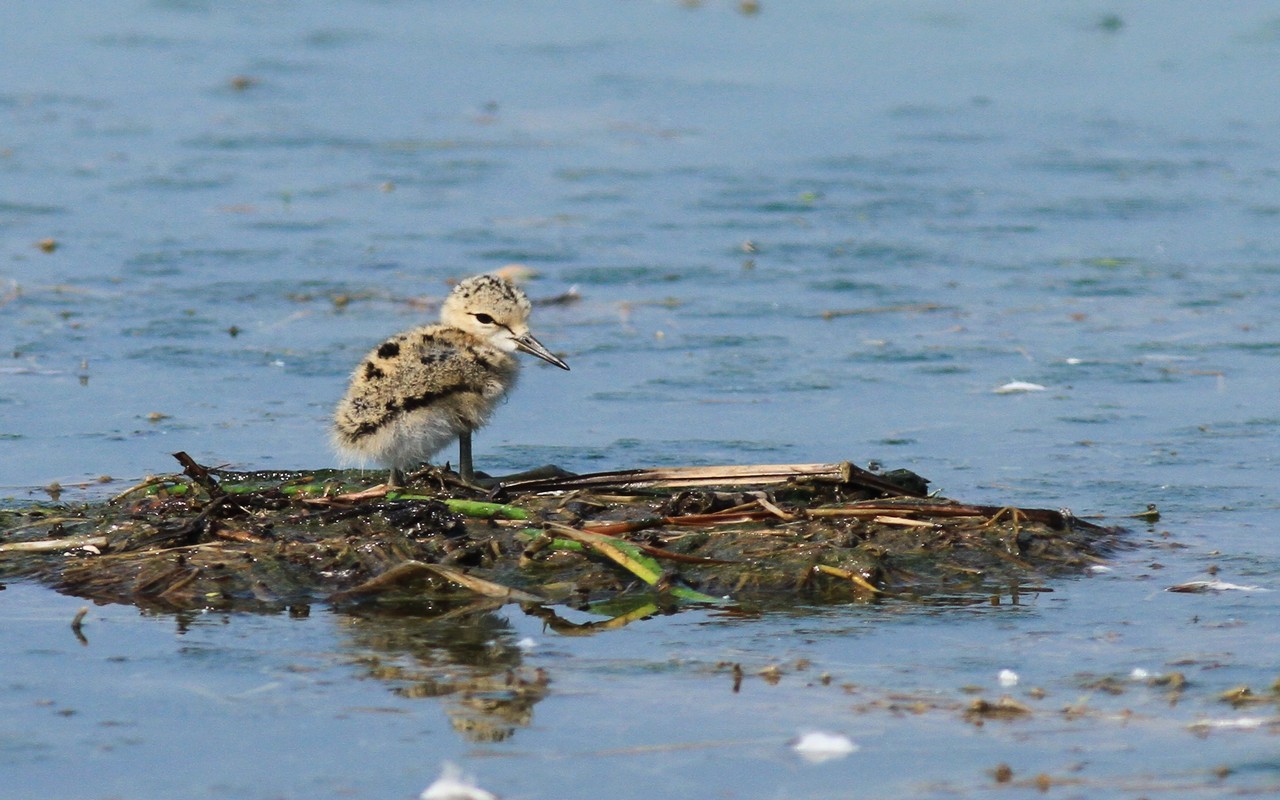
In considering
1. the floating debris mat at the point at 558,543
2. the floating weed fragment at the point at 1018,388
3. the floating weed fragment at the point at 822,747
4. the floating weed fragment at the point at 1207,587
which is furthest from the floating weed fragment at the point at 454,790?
the floating weed fragment at the point at 1018,388

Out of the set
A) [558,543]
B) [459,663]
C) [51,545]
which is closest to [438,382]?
[558,543]

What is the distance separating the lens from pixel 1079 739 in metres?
5.43

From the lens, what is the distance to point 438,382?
296 inches

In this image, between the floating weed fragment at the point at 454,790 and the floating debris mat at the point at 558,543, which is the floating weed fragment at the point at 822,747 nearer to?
the floating weed fragment at the point at 454,790

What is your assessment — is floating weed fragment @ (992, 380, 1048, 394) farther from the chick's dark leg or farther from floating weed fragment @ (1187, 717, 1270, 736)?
floating weed fragment @ (1187, 717, 1270, 736)

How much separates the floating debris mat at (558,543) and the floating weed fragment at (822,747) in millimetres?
1328

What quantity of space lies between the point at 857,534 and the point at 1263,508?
1854mm

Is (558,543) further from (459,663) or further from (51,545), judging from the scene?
(51,545)

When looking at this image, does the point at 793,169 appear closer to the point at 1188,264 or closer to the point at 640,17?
the point at 1188,264

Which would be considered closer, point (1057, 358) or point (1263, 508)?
point (1263, 508)

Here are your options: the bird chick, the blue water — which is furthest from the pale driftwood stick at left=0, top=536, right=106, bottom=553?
the bird chick

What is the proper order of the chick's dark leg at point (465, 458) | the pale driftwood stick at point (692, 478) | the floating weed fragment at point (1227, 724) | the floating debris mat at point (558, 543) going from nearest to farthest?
the floating weed fragment at point (1227, 724)
the floating debris mat at point (558, 543)
the pale driftwood stick at point (692, 478)
the chick's dark leg at point (465, 458)

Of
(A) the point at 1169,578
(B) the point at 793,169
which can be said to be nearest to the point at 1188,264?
(B) the point at 793,169

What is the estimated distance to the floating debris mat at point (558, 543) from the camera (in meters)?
6.81
